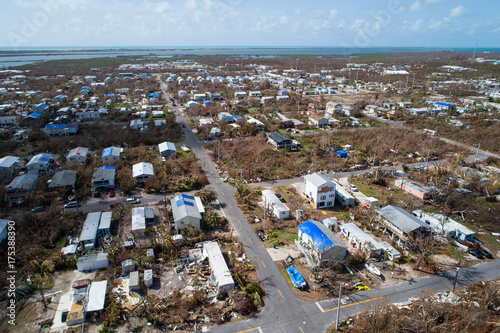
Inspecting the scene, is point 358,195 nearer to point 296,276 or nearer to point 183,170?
point 296,276

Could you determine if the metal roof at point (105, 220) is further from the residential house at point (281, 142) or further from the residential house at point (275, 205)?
the residential house at point (281, 142)

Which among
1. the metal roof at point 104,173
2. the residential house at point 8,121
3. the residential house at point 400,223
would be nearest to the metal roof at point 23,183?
the metal roof at point 104,173

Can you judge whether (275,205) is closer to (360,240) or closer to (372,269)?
(360,240)

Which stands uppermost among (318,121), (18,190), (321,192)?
(318,121)

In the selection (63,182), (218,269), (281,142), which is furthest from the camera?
(281,142)

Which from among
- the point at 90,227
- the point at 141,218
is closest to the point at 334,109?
the point at 141,218

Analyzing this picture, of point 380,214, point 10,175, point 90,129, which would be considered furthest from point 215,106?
point 380,214

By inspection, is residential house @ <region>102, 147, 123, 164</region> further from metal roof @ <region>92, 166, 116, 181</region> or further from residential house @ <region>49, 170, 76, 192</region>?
residential house @ <region>49, 170, 76, 192</region>
